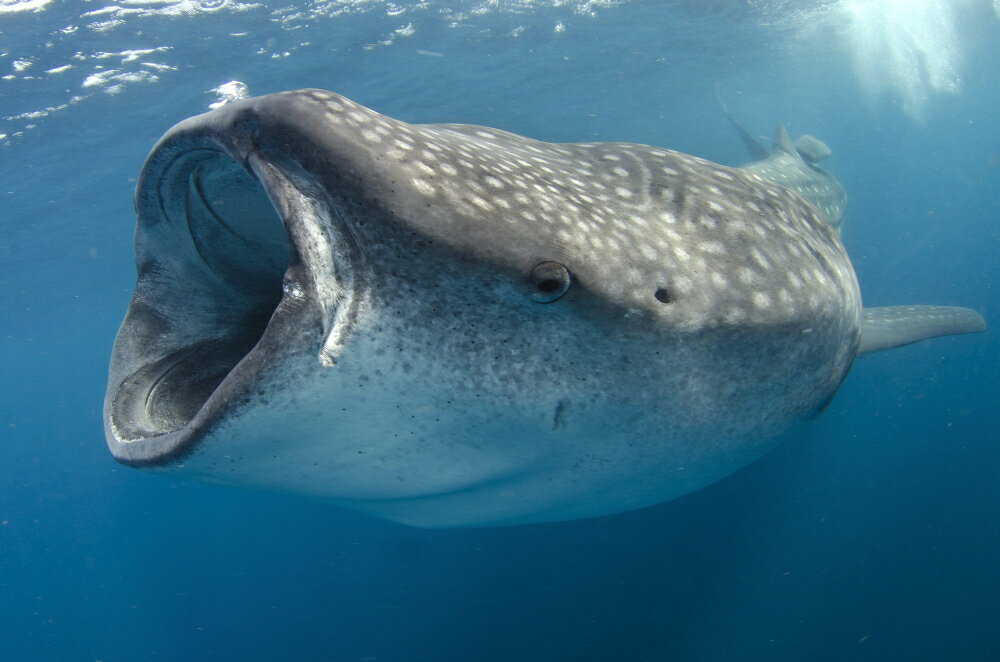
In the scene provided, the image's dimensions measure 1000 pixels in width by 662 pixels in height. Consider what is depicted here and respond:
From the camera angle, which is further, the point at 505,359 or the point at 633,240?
the point at 633,240

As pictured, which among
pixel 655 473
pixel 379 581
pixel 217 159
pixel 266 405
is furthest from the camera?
pixel 379 581

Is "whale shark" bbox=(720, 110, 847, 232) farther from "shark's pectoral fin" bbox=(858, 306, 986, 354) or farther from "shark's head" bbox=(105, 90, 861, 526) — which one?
"shark's head" bbox=(105, 90, 861, 526)

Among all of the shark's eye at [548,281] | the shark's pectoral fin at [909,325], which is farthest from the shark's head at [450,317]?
the shark's pectoral fin at [909,325]

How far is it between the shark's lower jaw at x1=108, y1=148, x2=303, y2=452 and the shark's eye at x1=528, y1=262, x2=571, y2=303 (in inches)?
42.6

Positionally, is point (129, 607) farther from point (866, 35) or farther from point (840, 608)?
point (866, 35)

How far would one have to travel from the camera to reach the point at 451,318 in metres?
1.71

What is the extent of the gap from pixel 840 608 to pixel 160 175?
32.7ft

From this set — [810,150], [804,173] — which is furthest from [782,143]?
[804,173]

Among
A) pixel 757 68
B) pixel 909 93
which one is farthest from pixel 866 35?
pixel 909 93

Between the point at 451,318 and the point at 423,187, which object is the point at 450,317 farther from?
the point at 423,187

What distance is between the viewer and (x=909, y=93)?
77.8 meters

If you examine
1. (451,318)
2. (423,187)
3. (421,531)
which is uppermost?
(423,187)

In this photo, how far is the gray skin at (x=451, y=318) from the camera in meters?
1.60

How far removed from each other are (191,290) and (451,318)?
4.55 feet
